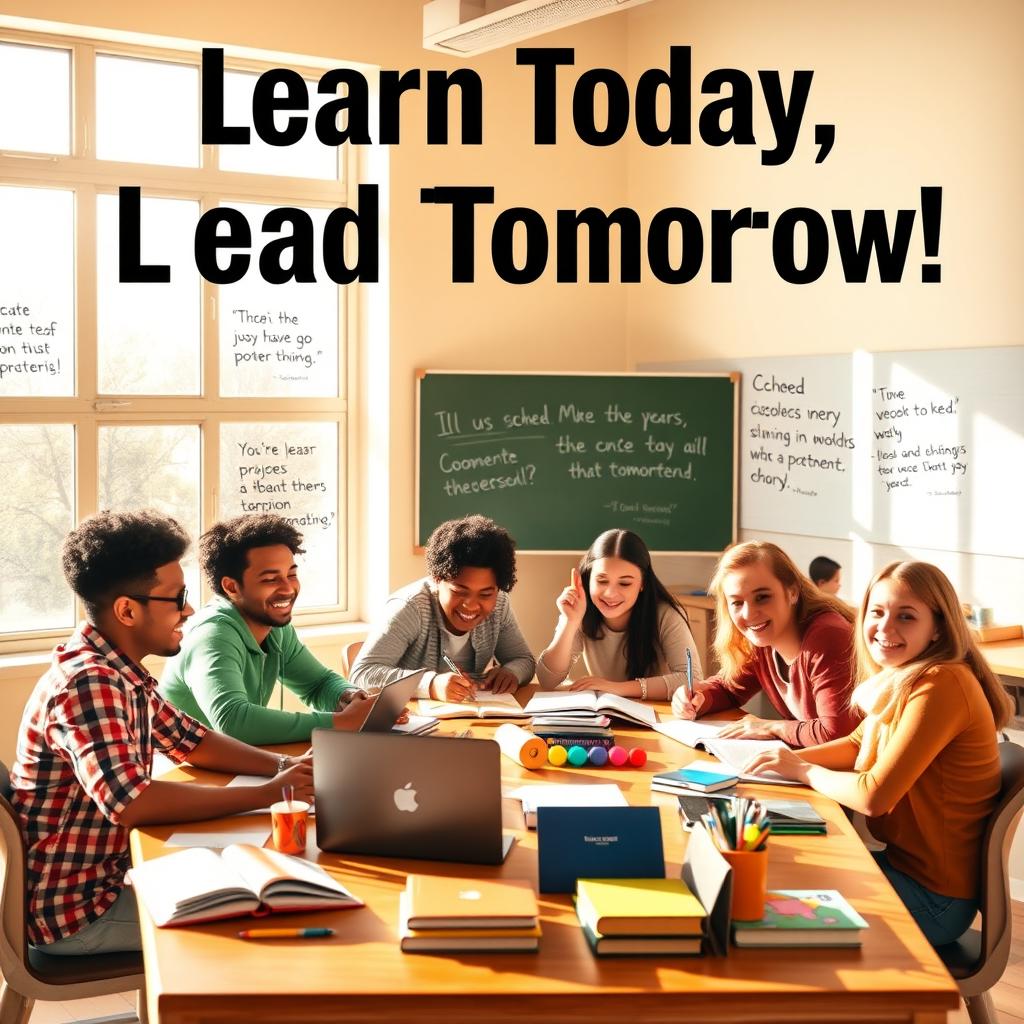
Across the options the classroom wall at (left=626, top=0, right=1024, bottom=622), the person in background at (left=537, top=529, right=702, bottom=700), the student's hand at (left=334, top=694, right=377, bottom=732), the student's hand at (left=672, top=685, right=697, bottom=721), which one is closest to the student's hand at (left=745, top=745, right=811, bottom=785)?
the student's hand at (left=672, top=685, right=697, bottom=721)

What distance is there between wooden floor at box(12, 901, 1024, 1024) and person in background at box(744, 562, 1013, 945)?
2.83 ft

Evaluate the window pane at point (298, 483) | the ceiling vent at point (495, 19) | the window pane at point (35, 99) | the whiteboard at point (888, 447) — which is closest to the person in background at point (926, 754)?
the whiteboard at point (888, 447)

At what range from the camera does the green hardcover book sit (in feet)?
5.54

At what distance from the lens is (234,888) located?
1772 millimetres

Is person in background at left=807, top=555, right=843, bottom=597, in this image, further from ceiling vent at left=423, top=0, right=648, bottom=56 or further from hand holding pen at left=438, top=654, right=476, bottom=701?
ceiling vent at left=423, top=0, right=648, bottom=56

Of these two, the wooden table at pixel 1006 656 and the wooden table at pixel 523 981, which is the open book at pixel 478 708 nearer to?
the wooden table at pixel 523 981

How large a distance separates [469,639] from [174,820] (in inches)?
54.7

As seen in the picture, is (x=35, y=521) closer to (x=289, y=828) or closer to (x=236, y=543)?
(x=236, y=543)

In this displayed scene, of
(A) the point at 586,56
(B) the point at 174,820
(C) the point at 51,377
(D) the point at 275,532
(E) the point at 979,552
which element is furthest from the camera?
(A) the point at 586,56

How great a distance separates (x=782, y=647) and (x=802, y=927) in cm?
128

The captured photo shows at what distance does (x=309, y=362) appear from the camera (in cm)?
509

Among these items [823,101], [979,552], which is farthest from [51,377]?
[979,552]

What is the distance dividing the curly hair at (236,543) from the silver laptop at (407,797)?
105cm

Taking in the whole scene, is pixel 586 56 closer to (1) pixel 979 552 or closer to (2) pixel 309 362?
(2) pixel 309 362
